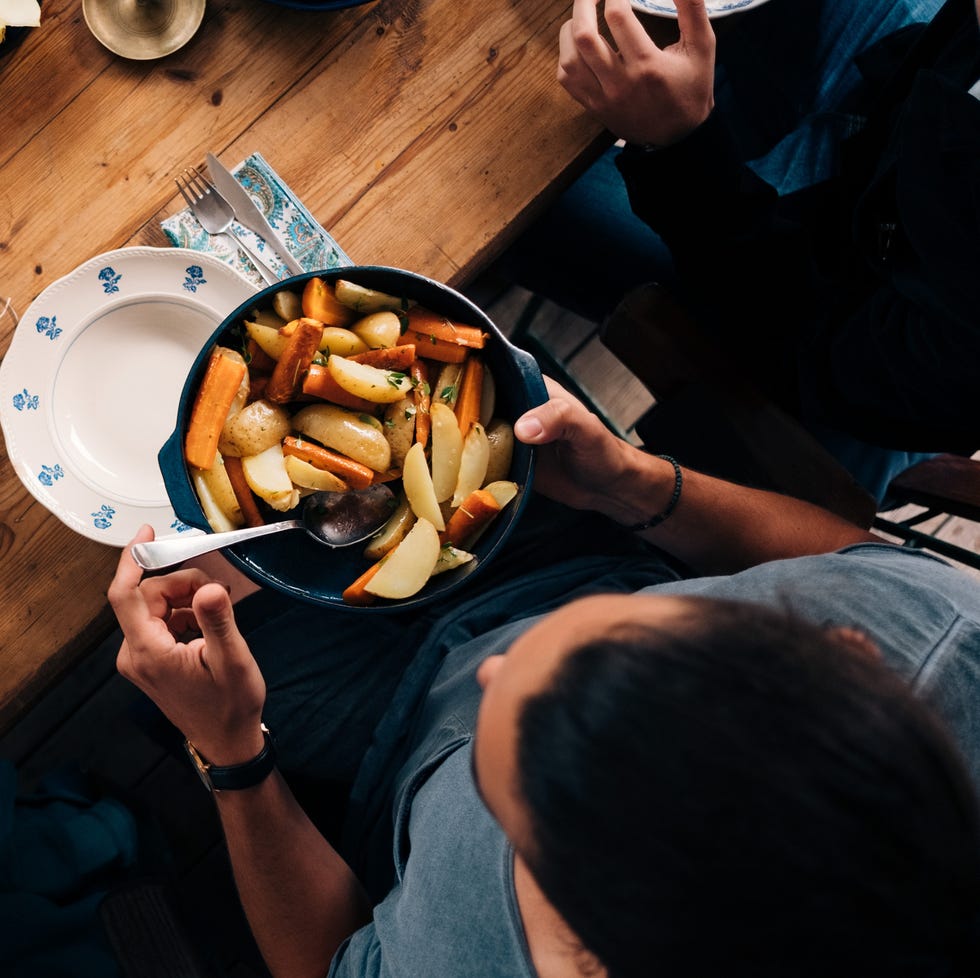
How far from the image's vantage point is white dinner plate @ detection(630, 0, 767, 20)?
0.95m

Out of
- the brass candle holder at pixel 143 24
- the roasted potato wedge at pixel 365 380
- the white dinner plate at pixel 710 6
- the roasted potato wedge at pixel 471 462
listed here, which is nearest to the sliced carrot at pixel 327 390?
the roasted potato wedge at pixel 365 380

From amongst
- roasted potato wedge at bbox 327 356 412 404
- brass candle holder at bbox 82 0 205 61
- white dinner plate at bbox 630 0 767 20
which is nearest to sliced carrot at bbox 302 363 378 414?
roasted potato wedge at bbox 327 356 412 404

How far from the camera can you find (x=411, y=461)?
2.65 feet

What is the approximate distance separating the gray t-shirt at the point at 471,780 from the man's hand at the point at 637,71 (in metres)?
0.57

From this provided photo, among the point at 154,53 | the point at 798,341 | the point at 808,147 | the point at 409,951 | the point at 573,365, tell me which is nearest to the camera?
the point at 409,951

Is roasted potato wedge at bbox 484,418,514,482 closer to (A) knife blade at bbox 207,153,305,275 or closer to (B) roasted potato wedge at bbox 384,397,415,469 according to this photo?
(B) roasted potato wedge at bbox 384,397,415,469

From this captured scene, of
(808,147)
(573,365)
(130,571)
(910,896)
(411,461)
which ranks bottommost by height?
(910,896)

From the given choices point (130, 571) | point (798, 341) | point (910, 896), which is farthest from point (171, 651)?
point (798, 341)

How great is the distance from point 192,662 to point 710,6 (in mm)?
995

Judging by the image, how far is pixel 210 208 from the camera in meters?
0.91

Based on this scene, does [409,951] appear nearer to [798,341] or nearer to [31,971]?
[31,971]

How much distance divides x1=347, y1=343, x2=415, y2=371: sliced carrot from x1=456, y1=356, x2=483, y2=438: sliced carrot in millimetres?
65

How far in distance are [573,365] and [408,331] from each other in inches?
42.1

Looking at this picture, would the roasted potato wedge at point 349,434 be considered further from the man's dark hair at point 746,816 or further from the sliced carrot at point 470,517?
the man's dark hair at point 746,816
